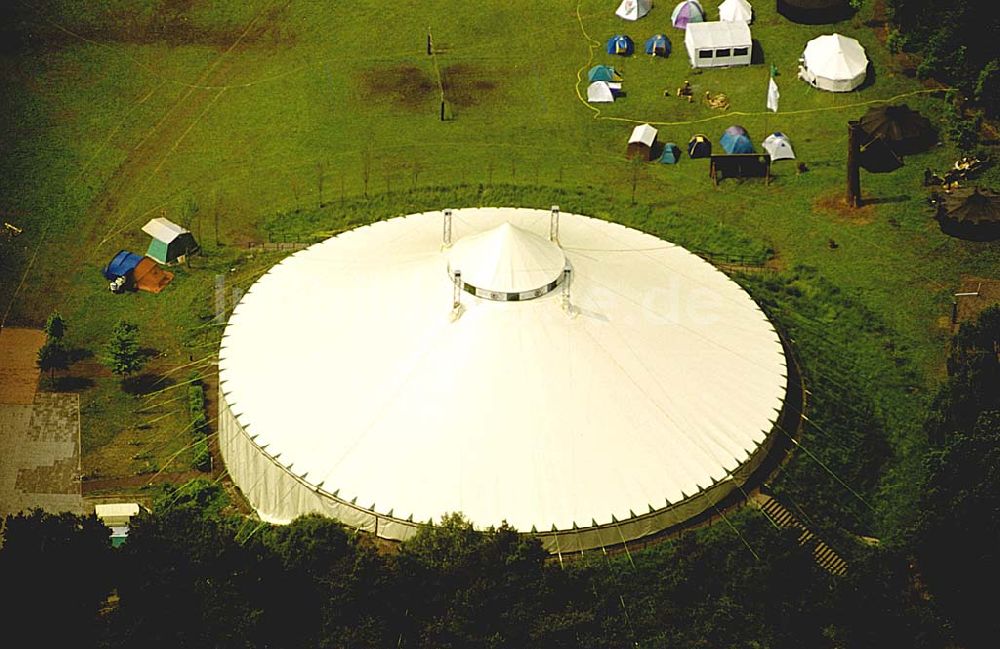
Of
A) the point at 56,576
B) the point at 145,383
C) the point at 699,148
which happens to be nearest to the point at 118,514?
the point at 145,383

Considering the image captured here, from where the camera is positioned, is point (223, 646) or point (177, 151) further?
point (177, 151)

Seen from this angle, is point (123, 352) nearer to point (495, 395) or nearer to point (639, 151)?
point (495, 395)

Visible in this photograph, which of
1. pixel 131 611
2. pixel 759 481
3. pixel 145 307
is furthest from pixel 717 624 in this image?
pixel 145 307

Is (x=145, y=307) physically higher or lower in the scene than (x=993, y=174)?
lower

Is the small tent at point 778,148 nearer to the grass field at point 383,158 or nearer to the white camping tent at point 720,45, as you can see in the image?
the grass field at point 383,158

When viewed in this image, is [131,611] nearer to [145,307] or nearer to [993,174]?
[145,307]

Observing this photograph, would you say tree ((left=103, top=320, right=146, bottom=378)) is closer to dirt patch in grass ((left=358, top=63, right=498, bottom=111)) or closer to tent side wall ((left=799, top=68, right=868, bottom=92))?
dirt patch in grass ((left=358, top=63, right=498, bottom=111))

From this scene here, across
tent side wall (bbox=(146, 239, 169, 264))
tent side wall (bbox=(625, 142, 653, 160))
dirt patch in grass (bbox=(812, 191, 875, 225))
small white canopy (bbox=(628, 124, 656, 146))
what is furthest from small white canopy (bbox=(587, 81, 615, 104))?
tent side wall (bbox=(146, 239, 169, 264))

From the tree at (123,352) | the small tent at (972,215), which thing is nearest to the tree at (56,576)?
the tree at (123,352)
